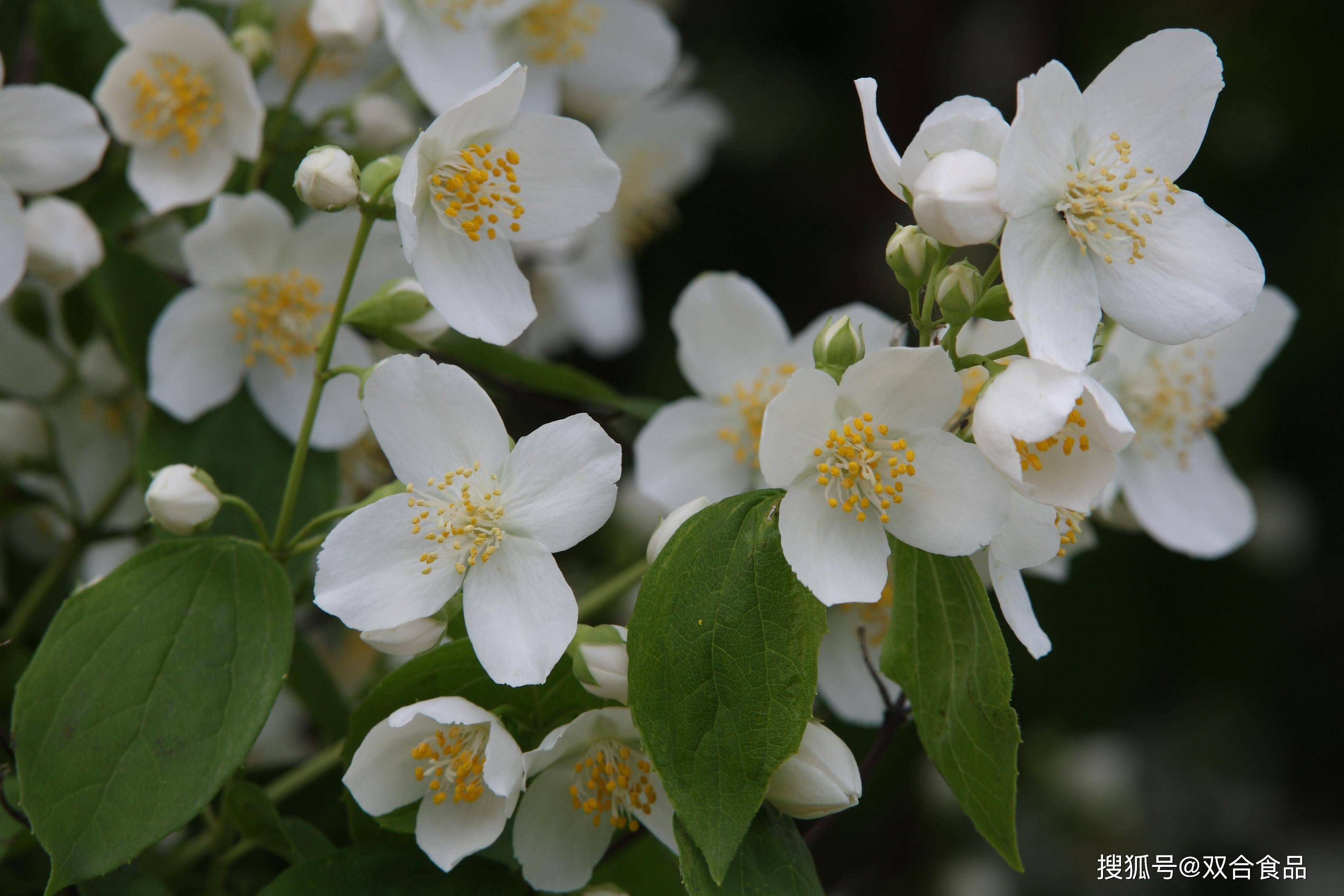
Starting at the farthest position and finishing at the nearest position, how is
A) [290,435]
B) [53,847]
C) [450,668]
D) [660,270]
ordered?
[660,270] → [290,435] → [450,668] → [53,847]

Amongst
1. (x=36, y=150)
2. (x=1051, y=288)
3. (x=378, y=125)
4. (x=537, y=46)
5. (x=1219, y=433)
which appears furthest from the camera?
(x=1219, y=433)

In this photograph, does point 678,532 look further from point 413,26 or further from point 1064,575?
point 413,26

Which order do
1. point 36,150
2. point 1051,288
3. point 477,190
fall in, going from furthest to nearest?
point 36,150, point 477,190, point 1051,288

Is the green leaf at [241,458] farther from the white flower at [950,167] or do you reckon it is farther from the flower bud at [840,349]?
the white flower at [950,167]

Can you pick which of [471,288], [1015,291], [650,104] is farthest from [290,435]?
[650,104]

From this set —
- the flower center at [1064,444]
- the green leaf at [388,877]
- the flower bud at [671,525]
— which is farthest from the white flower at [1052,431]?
the green leaf at [388,877]

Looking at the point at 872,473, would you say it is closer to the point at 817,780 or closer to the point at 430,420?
the point at 817,780

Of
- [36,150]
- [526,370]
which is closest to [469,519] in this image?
[526,370]
